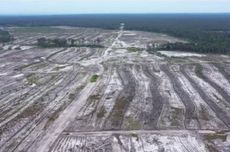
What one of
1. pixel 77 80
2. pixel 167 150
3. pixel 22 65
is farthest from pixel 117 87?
pixel 22 65

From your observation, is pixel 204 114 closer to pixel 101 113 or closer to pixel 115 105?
pixel 115 105

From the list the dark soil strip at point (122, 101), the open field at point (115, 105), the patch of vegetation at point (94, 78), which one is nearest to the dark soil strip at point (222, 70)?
the open field at point (115, 105)

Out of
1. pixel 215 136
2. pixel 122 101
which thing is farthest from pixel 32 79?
pixel 215 136

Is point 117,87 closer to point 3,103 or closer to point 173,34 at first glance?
point 3,103

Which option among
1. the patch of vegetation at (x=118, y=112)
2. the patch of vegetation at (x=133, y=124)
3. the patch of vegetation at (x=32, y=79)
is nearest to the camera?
the patch of vegetation at (x=133, y=124)

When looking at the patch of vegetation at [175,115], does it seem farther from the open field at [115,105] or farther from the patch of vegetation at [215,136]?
the patch of vegetation at [215,136]

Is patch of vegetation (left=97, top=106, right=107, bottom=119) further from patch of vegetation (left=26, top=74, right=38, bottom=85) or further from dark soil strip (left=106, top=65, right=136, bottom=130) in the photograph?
patch of vegetation (left=26, top=74, right=38, bottom=85)

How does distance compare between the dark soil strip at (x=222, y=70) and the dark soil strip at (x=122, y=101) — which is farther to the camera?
the dark soil strip at (x=222, y=70)
